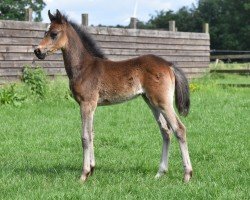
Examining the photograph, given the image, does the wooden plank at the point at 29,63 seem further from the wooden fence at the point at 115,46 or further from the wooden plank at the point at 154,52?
the wooden plank at the point at 154,52

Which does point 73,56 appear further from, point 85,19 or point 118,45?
point 118,45

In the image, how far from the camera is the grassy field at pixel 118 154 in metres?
6.11

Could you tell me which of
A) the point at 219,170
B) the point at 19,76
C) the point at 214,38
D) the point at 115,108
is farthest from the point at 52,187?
the point at 214,38

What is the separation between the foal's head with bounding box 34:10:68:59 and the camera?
689cm

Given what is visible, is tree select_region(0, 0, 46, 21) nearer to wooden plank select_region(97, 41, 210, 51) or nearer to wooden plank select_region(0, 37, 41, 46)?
wooden plank select_region(97, 41, 210, 51)

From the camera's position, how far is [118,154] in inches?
332

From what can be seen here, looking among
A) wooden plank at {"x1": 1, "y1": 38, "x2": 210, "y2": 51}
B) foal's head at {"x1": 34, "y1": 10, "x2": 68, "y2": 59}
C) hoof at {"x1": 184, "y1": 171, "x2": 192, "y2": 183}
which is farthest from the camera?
wooden plank at {"x1": 1, "y1": 38, "x2": 210, "y2": 51}

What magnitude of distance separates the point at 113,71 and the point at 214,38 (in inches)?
2634

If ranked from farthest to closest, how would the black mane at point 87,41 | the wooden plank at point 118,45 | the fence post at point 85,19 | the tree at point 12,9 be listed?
the tree at point 12,9 < the fence post at point 85,19 < the wooden plank at point 118,45 < the black mane at point 87,41

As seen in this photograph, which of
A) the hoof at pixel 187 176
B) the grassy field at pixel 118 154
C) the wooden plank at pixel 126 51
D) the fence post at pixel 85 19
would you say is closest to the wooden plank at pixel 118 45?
the wooden plank at pixel 126 51

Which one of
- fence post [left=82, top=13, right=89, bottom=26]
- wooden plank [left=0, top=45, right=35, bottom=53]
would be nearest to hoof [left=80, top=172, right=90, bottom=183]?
wooden plank [left=0, top=45, right=35, bottom=53]

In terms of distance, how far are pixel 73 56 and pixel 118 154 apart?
1992mm

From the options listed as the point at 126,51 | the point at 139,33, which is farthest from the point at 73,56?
the point at 139,33

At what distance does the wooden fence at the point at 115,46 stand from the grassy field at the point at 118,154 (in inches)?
87.8
